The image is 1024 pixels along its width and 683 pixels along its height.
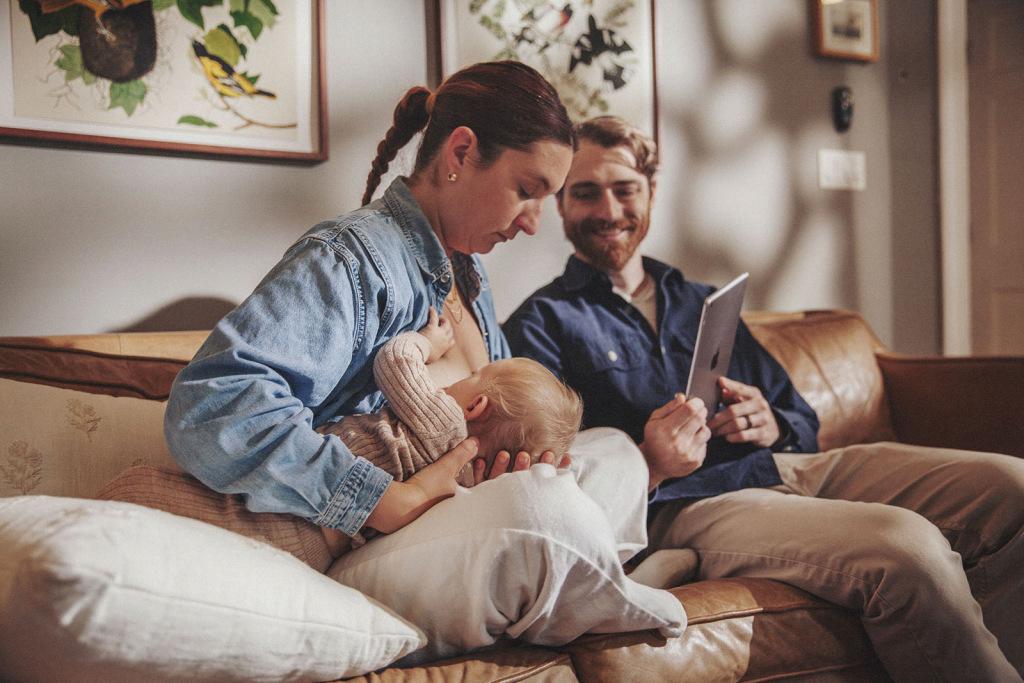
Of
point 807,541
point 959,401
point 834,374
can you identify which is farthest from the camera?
point 834,374

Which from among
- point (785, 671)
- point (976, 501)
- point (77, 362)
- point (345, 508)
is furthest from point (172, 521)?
point (976, 501)

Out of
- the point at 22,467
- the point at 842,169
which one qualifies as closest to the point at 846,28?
the point at 842,169

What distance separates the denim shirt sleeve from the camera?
2.93 feet

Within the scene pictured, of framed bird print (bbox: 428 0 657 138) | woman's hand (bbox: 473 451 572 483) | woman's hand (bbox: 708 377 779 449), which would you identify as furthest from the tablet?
framed bird print (bbox: 428 0 657 138)

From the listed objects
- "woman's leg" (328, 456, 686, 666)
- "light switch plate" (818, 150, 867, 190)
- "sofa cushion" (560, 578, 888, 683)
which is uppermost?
"light switch plate" (818, 150, 867, 190)

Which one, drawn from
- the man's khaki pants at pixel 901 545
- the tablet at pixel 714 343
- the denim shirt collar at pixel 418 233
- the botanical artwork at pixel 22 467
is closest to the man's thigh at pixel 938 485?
the man's khaki pants at pixel 901 545

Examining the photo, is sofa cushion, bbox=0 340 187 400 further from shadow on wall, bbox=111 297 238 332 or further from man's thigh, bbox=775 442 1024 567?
man's thigh, bbox=775 442 1024 567

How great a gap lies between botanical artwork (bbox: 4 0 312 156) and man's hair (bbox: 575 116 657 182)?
74 cm

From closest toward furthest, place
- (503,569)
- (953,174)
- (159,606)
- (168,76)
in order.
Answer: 1. (159,606)
2. (503,569)
3. (168,76)
4. (953,174)

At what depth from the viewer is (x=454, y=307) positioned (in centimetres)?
142

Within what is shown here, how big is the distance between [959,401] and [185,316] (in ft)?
6.77

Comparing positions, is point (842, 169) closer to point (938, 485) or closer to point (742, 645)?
point (938, 485)

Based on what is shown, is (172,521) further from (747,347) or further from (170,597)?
(747,347)

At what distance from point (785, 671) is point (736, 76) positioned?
6.76ft
